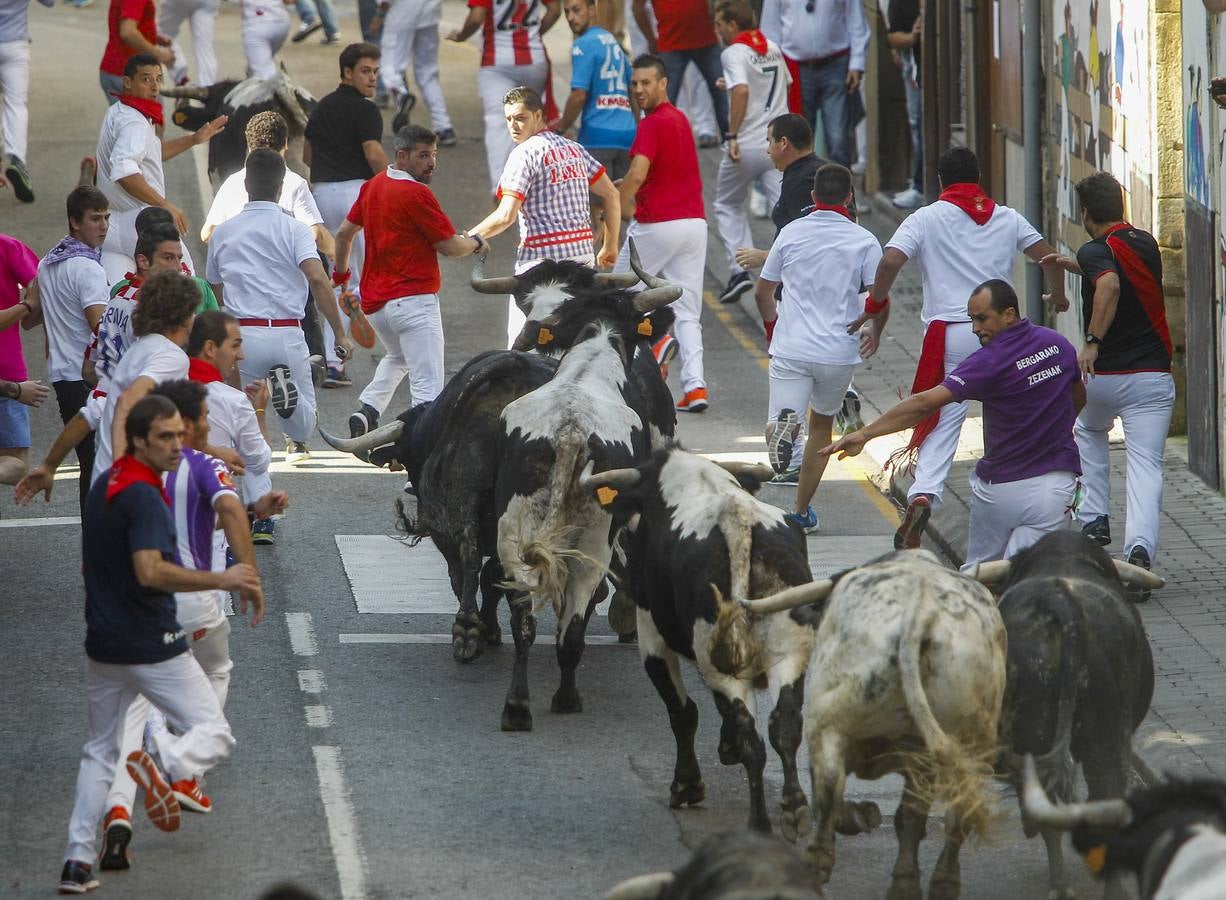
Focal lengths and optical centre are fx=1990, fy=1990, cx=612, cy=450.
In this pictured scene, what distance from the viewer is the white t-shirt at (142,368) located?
28.6ft

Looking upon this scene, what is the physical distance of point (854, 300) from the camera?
1230 cm

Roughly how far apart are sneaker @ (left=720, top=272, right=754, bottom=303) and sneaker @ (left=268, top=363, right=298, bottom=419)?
7.14 metres

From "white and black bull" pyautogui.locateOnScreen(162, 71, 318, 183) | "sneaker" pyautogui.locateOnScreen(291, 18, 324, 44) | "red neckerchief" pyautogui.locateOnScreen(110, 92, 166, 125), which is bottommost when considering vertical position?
"white and black bull" pyautogui.locateOnScreen(162, 71, 318, 183)

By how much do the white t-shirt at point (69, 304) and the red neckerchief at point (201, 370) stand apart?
2.34 m

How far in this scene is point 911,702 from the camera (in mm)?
6566

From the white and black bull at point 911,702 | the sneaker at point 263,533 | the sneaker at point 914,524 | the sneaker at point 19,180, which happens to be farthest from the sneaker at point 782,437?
the sneaker at point 19,180

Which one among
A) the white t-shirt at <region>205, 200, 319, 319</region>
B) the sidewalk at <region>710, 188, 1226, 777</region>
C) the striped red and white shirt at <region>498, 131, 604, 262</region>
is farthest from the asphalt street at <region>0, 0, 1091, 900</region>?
the striped red and white shirt at <region>498, 131, 604, 262</region>

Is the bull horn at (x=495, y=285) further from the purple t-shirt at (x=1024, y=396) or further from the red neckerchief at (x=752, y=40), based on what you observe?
the red neckerchief at (x=752, y=40)

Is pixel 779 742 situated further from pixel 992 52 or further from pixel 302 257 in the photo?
pixel 992 52

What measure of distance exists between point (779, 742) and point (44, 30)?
79.6 feet

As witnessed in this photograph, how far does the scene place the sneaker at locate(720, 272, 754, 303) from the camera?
18.7 metres

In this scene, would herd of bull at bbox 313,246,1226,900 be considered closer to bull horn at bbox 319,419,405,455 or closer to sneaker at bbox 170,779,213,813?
bull horn at bbox 319,419,405,455

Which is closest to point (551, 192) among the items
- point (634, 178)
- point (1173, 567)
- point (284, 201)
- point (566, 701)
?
point (634, 178)

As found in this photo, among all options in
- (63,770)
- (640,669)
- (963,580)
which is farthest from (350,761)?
A: (963,580)
